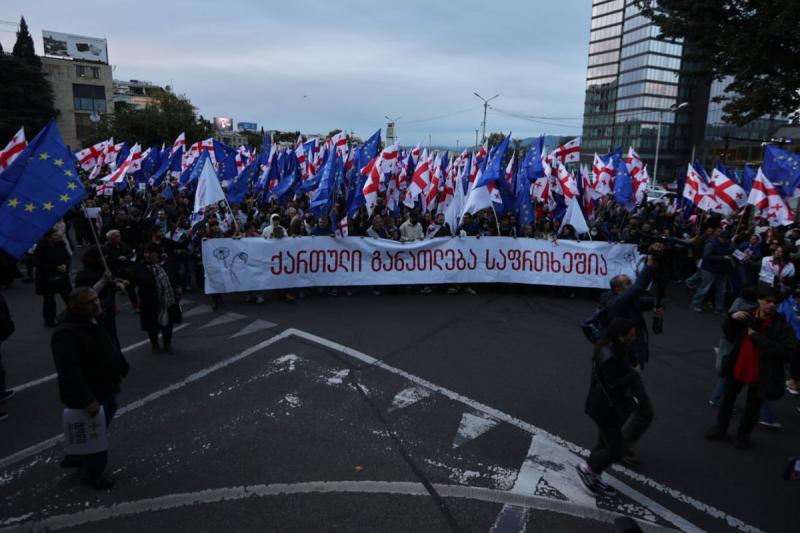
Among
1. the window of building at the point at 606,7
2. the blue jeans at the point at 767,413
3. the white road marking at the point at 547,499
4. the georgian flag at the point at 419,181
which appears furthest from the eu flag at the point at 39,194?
the window of building at the point at 606,7

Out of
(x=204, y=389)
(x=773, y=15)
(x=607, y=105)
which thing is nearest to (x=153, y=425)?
(x=204, y=389)

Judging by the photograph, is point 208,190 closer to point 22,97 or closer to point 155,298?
point 155,298

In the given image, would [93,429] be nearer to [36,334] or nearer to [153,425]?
[153,425]

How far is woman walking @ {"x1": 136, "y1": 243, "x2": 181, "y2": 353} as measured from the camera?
7.29 m

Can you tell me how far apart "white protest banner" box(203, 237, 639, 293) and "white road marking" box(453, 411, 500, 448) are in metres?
5.83

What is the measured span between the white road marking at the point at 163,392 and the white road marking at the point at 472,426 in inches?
135

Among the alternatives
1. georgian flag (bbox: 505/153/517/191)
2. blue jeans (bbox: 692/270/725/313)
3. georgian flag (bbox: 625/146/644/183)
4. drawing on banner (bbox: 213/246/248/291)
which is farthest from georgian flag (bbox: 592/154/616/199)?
drawing on banner (bbox: 213/246/248/291)

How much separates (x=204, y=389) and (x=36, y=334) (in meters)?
4.04

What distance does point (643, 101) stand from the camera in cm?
10275

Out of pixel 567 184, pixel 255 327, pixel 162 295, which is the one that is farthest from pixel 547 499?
pixel 567 184

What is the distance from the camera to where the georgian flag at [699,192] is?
505 inches

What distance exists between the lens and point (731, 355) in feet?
17.5

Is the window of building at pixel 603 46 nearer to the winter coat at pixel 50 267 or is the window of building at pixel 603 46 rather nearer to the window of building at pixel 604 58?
the window of building at pixel 604 58

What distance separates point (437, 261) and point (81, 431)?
27.1 feet
